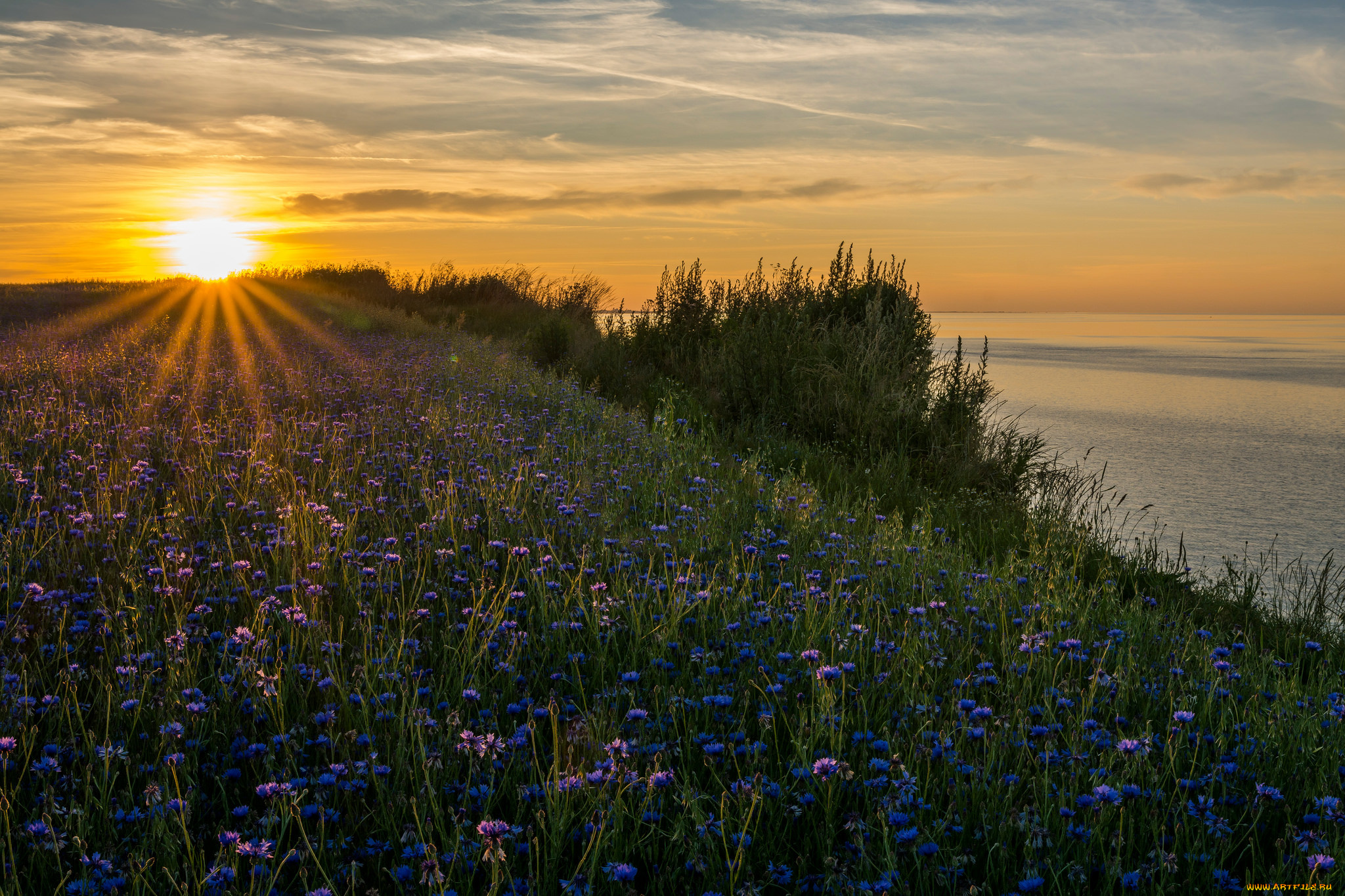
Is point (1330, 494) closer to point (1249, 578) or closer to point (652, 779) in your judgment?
point (1249, 578)

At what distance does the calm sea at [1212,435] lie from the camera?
8.68 m

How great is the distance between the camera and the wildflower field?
6.74ft

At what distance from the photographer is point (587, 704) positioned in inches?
112

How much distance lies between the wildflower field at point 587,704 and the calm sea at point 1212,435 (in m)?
4.34

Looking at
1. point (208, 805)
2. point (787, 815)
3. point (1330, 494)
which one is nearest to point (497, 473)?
point (208, 805)

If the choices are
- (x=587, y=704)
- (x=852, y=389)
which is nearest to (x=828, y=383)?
(x=852, y=389)

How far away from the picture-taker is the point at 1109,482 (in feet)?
35.4

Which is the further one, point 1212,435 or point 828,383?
point 1212,435

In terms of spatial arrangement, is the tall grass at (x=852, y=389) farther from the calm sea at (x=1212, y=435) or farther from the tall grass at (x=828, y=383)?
the calm sea at (x=1212, y=435)

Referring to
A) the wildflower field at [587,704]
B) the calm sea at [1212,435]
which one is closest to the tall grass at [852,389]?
the calm sea at [1212,435]

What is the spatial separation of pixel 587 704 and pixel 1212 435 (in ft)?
48.1

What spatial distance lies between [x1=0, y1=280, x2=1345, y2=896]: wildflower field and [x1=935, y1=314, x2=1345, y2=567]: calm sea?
434 cm

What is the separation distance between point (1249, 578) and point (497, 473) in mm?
5409

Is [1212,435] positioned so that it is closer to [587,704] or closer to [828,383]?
[828,383]
